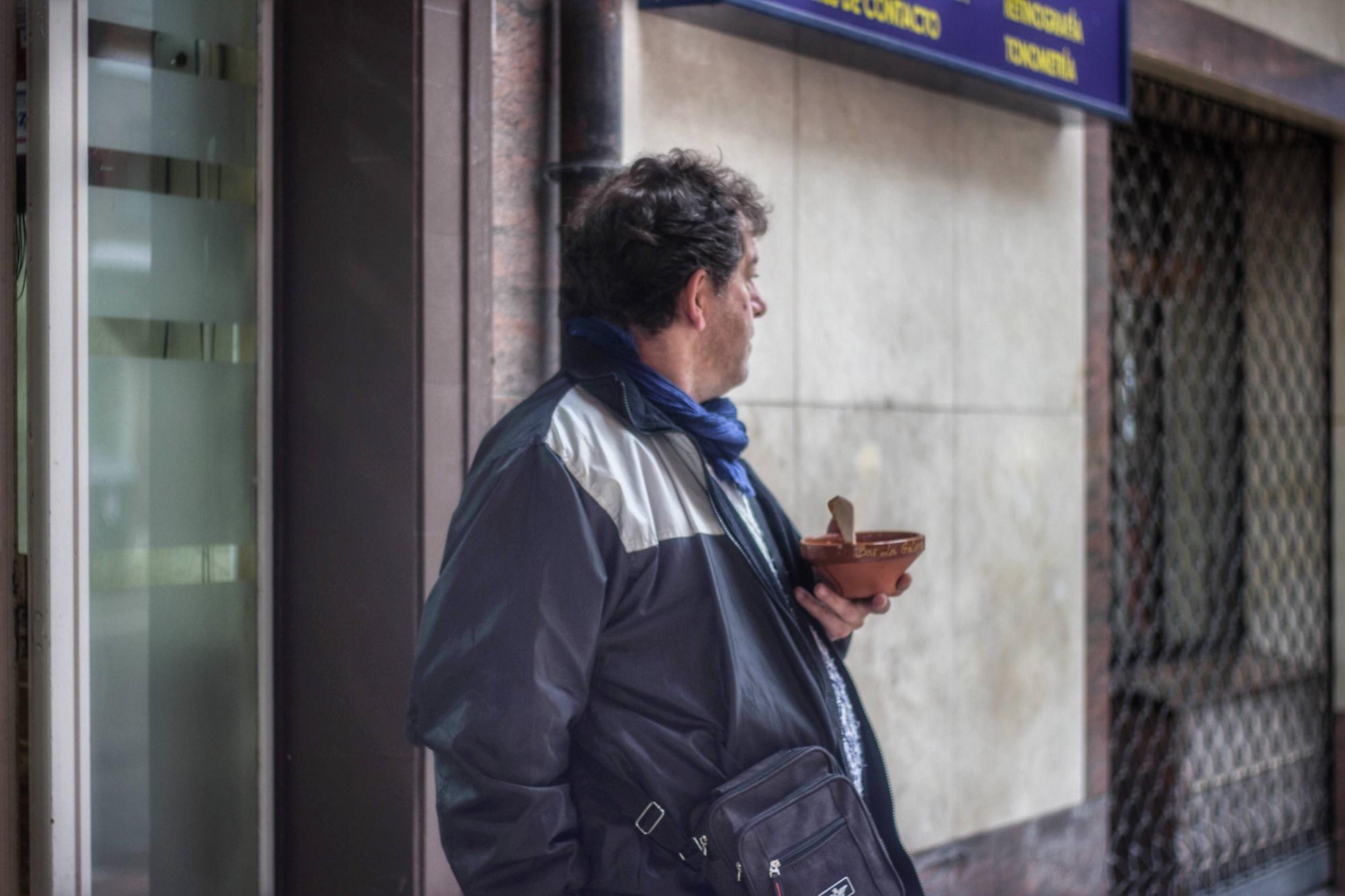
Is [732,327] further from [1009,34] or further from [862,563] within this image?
[1009,34]

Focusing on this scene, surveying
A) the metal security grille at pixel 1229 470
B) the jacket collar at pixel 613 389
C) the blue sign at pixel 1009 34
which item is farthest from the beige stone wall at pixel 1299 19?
the jacket collar at pixel 613 389

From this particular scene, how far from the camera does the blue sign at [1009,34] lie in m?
3.55

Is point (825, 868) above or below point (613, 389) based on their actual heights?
below

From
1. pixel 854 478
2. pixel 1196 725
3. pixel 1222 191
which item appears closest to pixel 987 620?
pixel 854 478

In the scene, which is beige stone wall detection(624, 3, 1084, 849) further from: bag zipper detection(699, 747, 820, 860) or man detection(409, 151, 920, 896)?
bag zipper detection(699, 747, 820, 860)

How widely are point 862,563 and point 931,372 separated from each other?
6.90 feet

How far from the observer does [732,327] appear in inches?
89.8

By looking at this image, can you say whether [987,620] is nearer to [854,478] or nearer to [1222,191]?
[854,478]

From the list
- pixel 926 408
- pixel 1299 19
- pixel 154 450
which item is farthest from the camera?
pixel 1299 19

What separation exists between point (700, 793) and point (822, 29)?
2165mm

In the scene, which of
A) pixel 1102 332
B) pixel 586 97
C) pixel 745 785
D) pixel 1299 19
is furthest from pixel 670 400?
pixel 1299 19

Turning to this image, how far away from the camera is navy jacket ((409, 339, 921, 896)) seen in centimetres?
190

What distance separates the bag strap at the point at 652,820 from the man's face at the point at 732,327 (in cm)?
66

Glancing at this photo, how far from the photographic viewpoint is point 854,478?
12.9ft
